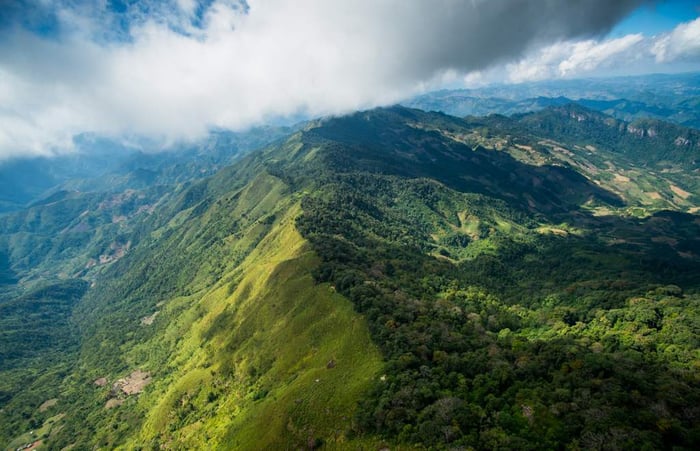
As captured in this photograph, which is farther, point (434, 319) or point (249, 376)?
point (249, 376)

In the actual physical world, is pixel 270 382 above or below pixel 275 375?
below

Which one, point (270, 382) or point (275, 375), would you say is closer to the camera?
point (270, 382)

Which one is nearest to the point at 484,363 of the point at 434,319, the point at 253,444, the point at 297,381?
the point at 434,319

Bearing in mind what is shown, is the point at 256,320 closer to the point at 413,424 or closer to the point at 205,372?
the point at 205,372

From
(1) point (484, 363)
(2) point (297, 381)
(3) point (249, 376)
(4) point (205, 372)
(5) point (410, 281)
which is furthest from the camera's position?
(5) point (410, 281)

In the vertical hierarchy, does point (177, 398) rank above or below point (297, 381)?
below

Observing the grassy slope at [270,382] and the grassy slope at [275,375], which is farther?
the grassy slope at [275,375]

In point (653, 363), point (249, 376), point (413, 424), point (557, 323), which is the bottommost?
point (557, 323)

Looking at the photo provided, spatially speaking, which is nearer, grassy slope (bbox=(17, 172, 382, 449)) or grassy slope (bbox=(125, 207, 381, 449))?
A: grassy slope (bbox=(17, 172, 382, 449))

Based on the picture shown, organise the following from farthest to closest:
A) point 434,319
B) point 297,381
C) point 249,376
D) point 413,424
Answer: point 249,376, point 434,319, point 297,381, point 413,424

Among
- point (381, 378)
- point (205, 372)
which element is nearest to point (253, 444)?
point (381, 378)
